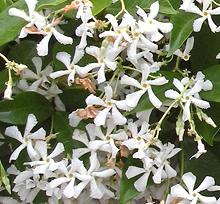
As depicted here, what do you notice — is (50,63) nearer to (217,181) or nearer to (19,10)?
(19,10)

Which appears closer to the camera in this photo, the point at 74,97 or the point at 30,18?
the point at 30,18

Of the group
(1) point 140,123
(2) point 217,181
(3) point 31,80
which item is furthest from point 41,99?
(2) point 217,181

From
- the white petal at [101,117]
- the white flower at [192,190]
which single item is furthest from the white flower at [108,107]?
the white flower at [192,190]

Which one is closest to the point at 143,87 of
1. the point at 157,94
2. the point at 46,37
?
the point at 157,94

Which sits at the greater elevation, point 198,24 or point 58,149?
point 198,24

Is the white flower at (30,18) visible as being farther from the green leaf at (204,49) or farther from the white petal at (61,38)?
the green leaf at (204,49)

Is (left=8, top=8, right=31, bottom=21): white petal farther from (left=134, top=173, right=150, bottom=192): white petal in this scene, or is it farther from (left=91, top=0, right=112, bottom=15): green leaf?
(left=134, top=173, right=150, bottom=192): white petal

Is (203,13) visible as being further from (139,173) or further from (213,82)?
(139,173)
